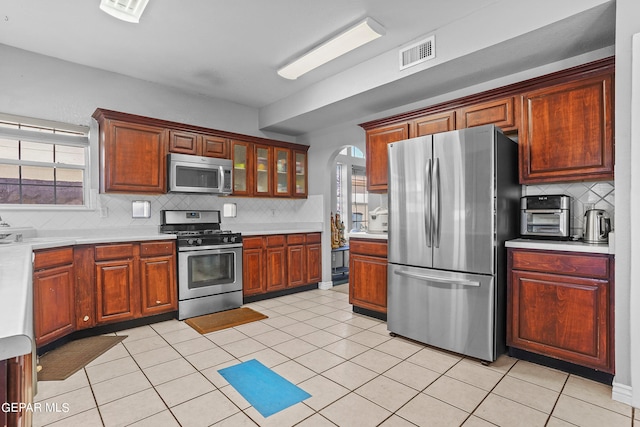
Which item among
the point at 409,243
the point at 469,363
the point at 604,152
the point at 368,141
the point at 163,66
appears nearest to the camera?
the point at 604,152

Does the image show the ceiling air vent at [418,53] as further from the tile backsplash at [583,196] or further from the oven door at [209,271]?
the oven door at [209,271]

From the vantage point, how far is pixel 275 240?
15.5 feet

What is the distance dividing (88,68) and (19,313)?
413cm

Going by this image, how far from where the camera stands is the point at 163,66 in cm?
376

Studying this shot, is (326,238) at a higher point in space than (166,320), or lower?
higher

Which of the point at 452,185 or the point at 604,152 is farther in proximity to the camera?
the point at 452,185

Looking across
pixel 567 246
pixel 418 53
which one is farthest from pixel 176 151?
pixel 567 246

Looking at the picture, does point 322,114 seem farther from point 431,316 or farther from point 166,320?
point 166,320

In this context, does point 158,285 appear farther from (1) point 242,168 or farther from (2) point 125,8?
(2) point 125,8

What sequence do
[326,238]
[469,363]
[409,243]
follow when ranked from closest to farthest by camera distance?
[469,363] < [409,243] < [326,238]

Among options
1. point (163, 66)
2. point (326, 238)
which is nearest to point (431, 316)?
point (326, 238)

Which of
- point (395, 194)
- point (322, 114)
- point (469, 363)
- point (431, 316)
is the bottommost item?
point (469, 363)

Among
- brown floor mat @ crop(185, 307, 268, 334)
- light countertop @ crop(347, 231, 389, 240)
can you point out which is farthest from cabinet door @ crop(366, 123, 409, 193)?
brown floor mat @ crop(185, 307, 268, 334)

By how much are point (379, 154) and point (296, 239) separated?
180 cm
